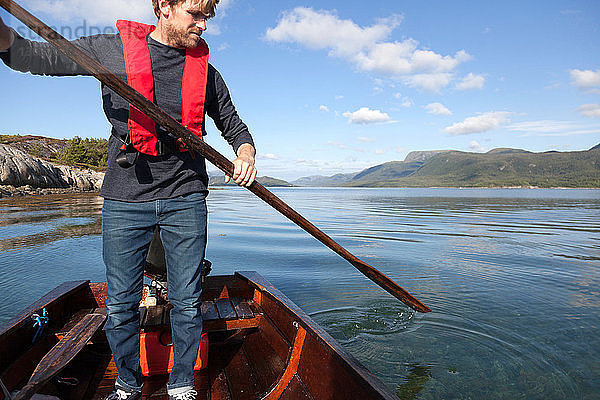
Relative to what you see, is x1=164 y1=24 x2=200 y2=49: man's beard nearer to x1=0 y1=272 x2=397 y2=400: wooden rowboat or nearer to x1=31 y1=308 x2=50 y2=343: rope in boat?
x1=0 y1=272 x2=397 y2=400: wooden rowboat

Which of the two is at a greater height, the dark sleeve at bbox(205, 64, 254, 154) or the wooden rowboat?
the dark sleeve at bbox(205, 64, 254, 154)

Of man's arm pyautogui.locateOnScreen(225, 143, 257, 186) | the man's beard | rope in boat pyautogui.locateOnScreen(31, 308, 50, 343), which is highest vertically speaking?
the man's beard

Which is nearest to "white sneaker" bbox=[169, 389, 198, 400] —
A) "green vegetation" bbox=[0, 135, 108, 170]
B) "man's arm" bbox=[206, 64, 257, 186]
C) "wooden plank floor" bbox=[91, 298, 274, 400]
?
"wooden plank floor" bbox=[91, 298, 274, 400]

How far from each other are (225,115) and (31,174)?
39544 millimetres

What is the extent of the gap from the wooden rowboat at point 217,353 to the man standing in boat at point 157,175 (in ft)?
1.60

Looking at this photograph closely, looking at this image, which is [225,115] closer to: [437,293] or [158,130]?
[158,130]

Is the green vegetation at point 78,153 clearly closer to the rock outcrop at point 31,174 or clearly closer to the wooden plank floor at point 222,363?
the rock outcrop at point 31,174

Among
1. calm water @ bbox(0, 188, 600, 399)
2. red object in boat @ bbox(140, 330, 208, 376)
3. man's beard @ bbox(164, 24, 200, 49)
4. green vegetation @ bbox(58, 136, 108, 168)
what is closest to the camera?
man's beard @ bbox(164, 24, 200, 49)

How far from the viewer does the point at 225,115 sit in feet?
8.68

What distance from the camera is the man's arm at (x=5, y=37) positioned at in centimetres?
174

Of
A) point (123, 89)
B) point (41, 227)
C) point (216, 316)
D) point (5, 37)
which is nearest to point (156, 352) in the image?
point (216, 316)

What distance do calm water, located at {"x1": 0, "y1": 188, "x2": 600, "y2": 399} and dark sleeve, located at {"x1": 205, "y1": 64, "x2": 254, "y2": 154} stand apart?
3.05 meters

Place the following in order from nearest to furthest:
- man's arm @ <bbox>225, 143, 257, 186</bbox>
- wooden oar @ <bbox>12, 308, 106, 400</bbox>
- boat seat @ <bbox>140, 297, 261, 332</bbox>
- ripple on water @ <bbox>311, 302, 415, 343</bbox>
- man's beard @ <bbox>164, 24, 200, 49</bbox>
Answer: wooden oar @ <bbox>12, 308, 106, 400</bbox> < man's beard @ <bbox>164, 24, 200, 49</bbox> < man's arm @ <bbox>225, 143, 257, 186</bbox> < boat seat @ <bbox>140, 297, 261, 332</bbox> < ripple on water @ <bbox>311, 302, 415, 343</bbox>

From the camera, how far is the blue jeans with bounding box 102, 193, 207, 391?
7.43ft
